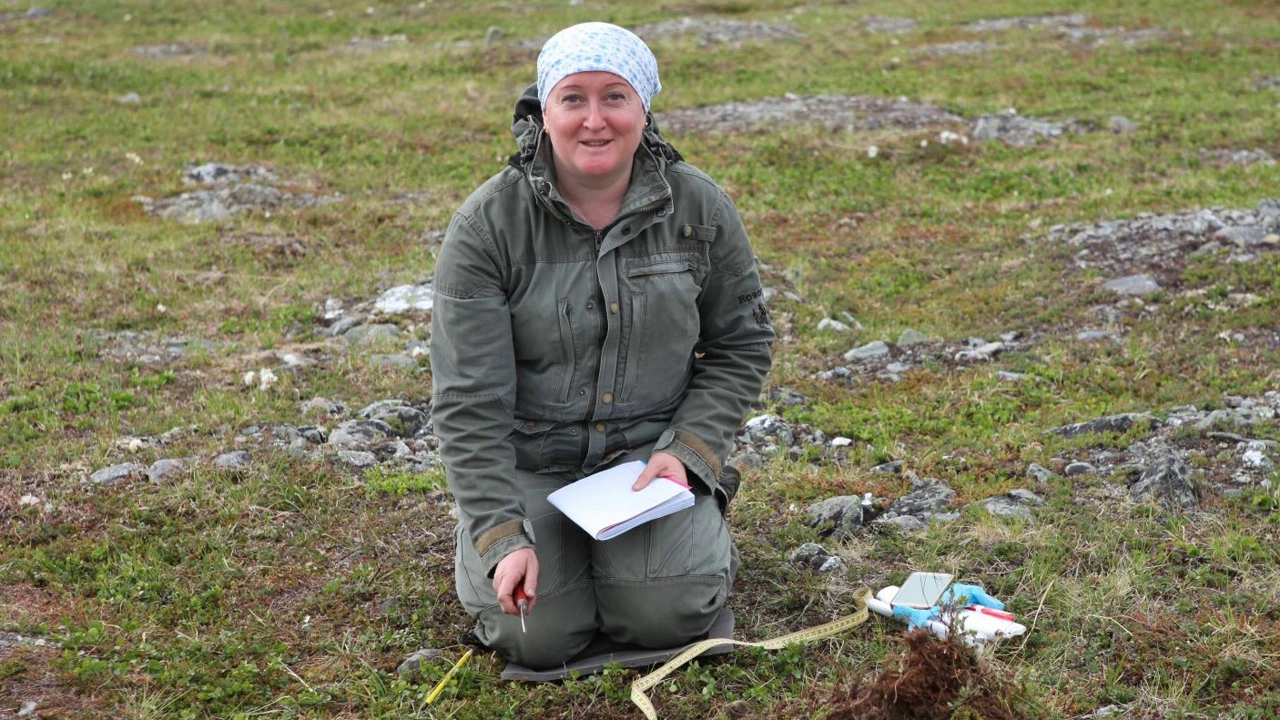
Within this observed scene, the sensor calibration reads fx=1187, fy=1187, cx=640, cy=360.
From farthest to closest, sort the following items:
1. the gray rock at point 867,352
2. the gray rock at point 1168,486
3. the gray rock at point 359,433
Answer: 1. the gray rock at point 867,352
2. the gray rock at point 359,433
3. the gray rock at point 1168,486

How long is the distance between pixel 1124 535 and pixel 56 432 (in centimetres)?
589

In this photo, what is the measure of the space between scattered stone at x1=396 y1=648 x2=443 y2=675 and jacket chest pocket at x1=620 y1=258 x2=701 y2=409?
4.33 ft

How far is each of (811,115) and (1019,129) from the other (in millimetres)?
2704

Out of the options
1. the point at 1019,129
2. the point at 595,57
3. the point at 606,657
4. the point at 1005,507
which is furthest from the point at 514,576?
the point at 1019,129

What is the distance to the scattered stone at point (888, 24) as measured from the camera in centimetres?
2283

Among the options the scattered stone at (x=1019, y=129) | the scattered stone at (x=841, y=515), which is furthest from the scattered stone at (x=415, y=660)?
the scattered stone at (x=1019, y=129)

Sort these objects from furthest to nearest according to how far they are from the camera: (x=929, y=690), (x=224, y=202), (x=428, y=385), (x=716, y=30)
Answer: (x=716, y=30) → (x=224, y=202) → (x=428, y=385) → (x=929, y=690)

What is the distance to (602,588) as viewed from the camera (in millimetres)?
4922

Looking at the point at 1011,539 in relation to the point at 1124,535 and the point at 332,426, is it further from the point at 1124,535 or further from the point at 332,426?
the point at 332,426

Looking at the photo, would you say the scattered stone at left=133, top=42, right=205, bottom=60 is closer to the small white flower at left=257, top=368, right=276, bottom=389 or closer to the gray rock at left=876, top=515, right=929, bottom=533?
the small white flower at left=257, top=368, right=276, bottom=389

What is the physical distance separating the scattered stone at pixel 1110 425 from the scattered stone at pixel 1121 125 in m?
9.43

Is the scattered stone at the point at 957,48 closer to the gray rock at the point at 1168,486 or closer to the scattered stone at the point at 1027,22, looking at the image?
the scattered stone at the point at 1027,22

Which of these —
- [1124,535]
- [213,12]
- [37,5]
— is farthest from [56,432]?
[37,5]

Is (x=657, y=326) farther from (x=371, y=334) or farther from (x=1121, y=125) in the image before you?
(x=1121, y=125)
